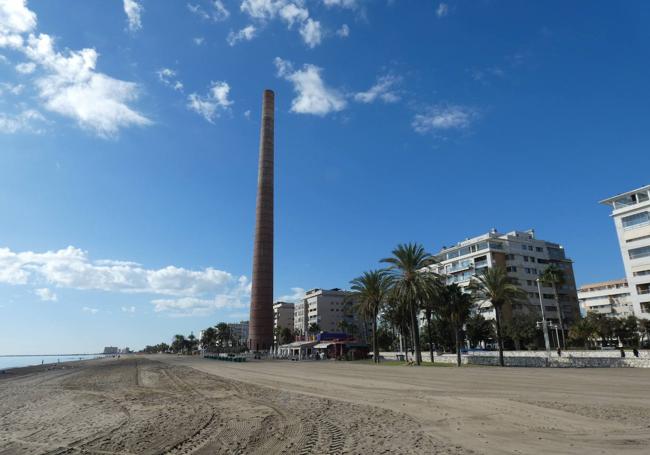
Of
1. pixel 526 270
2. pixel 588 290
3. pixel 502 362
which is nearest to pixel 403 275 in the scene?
pixel 502 362

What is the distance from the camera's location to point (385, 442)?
9203 mm

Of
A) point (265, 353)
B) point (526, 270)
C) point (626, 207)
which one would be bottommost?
point (265, 353)

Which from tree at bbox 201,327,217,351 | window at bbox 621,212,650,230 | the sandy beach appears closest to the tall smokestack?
window at bbox 621,212,650,230

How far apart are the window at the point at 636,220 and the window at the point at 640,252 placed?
3593 mm

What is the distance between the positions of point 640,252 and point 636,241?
1769 millimetres

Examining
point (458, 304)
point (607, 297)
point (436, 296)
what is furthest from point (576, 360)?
point (607, 297)

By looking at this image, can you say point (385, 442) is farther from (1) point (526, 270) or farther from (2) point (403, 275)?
(1) point (526, 270)

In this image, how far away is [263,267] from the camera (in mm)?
93875

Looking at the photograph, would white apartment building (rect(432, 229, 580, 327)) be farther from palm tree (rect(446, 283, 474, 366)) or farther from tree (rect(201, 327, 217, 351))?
tree (rect(201, 327, 217, 351))

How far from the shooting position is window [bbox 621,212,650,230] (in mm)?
60456

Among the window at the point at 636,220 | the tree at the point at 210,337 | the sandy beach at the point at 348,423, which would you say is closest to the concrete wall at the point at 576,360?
the sandy beach at the point at 348,423

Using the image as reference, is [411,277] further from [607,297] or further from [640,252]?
[607,297]

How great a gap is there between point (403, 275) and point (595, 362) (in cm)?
1896

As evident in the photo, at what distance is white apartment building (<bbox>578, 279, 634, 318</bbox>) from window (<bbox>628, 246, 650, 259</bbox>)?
3750cm
